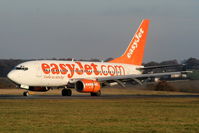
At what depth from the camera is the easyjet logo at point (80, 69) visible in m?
56.3

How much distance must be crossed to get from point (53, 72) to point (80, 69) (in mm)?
3984

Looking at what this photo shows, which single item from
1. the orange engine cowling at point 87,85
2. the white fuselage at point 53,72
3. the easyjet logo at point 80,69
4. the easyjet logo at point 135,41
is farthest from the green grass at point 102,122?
the easyjet logo at point 135,41

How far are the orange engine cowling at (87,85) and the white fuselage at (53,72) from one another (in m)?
1.39

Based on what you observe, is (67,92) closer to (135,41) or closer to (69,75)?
(69,75)

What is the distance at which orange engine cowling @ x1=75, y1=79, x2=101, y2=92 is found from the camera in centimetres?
5576

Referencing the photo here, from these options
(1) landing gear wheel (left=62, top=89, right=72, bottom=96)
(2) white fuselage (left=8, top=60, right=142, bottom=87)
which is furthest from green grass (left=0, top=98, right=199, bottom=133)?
(1) landing gear wheel (left=62, top=89, right=72, bottom=96)

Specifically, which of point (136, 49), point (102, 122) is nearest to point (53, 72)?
point (136, 49)

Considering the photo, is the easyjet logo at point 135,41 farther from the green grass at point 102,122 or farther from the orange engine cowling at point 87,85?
the green grass at point 102,122

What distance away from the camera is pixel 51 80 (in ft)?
184

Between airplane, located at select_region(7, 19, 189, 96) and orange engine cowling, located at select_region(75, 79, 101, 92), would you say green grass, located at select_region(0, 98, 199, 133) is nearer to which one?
airplane, located at select_region(7, 19, 189, 96)

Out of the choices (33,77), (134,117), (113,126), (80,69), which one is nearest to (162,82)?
(80,69)

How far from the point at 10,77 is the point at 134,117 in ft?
93.9

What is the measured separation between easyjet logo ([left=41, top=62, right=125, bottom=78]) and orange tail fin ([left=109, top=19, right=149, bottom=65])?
2.77 meters

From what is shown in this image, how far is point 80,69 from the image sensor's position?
59.2 meters
